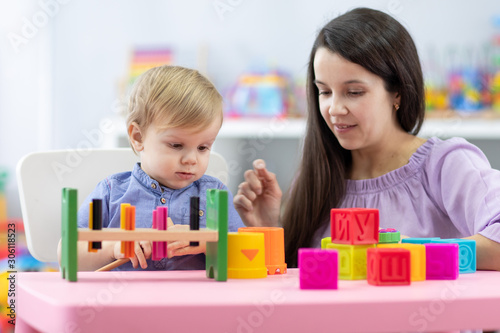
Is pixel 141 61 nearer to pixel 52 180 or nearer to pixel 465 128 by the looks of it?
pixel 465 128

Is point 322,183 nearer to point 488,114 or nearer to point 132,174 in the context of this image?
point 132,174

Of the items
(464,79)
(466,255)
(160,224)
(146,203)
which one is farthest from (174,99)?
(464,79)

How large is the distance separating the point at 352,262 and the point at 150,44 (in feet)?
8.64

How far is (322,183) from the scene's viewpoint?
139cm

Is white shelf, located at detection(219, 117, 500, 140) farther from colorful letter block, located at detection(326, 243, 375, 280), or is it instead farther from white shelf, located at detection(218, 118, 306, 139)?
colorful letter block, located at detection(326, 243, 375, 280)

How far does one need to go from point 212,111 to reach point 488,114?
77.8 inches

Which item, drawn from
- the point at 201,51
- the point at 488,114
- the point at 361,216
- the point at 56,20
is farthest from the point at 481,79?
the point at 361,216

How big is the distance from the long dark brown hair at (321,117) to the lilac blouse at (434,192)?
4 cm

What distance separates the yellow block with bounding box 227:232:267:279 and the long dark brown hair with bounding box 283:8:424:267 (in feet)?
1.66

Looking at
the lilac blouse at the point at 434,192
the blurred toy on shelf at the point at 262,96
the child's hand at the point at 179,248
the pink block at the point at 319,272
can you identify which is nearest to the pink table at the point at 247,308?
the pink block at the point at 319,272

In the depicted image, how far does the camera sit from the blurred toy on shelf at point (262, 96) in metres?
3.00

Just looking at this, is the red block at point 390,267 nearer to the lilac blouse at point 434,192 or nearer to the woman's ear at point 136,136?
the lilac blouse at point 434,192

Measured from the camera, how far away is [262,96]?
301 cm

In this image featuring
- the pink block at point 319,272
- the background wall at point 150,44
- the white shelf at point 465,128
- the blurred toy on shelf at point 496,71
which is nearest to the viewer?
the pink block at point 319,272
